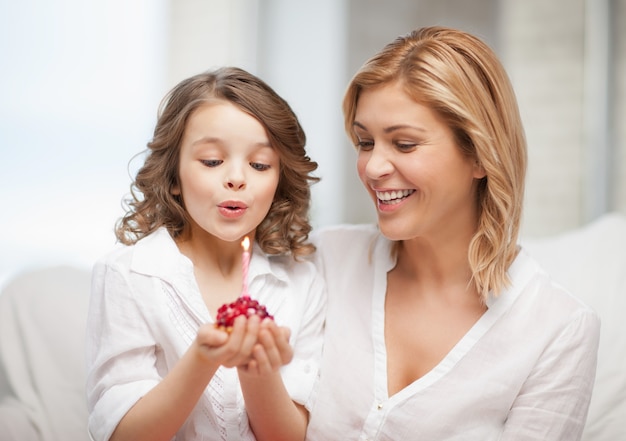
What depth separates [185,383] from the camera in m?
1.36

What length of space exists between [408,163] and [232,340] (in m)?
0.65

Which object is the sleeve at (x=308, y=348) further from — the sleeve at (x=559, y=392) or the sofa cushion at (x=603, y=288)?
the sofa cushion at (x=603, y=288)

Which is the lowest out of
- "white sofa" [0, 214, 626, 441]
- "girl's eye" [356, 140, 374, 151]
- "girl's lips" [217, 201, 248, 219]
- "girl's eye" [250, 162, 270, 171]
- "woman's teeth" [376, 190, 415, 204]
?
"white sofa" [0, 214, 626, 441]

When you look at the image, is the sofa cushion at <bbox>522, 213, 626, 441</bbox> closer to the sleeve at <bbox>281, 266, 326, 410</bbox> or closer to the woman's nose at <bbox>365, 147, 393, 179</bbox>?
the sleeve at <bbox>281, 266, 326, 410</bbox>

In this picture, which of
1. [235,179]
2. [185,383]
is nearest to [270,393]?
→ [185,383]

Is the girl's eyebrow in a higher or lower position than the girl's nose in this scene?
higher

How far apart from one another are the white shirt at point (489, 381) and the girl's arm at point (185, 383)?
41 centimetres

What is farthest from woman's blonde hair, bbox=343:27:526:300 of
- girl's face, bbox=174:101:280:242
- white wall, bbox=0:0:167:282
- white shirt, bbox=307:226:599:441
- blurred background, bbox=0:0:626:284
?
white wall, bbox=0:0:167:282

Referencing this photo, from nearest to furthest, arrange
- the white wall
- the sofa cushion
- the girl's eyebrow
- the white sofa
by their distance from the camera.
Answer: the girl's eyebrow < the white sofa < the sofa cushion < the white wall

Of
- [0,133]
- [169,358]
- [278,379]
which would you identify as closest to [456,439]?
[278,379]

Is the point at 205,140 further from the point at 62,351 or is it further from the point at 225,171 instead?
the point at 62,351

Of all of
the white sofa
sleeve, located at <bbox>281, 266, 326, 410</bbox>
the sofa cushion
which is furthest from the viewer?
the sofa cushion

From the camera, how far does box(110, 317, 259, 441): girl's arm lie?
1.20 metres

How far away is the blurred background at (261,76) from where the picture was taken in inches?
132
